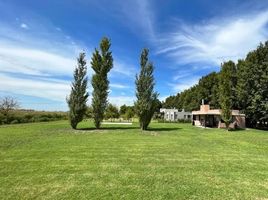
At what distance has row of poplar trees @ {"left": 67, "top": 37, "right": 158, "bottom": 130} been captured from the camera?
1001 inches

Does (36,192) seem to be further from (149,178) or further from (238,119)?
(238,119)

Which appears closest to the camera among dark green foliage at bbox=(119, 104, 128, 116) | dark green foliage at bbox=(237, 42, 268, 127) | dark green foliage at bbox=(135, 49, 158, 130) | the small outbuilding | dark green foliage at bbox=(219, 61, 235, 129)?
dark green foliage at bbox=(135, 49, 158, 130)

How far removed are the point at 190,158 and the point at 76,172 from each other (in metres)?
4.88

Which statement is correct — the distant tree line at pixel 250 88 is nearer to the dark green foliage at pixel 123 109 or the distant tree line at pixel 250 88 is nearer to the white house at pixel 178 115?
the white house at pixel 178 115

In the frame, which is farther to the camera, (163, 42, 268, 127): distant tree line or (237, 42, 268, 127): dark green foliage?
(237, 42, 268, 127): dark green foliage

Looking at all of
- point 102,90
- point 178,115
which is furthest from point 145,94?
point 178,115

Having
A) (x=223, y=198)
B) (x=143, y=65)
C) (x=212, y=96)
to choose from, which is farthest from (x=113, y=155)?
(x=212, y=96)

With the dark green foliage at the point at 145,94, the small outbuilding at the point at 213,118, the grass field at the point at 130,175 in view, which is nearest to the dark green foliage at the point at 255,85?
the small outbuilding at the point at 213,118

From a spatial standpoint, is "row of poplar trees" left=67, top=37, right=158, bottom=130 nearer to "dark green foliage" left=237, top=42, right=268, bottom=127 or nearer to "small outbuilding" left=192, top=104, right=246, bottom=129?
"small outbuilding" left=192, top=104, right=246, bottom=129

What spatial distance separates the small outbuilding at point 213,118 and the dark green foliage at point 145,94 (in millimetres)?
11760

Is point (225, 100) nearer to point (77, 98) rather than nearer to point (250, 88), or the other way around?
point (250, 88)

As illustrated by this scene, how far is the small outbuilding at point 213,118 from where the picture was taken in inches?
1328

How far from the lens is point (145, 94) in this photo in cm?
2542

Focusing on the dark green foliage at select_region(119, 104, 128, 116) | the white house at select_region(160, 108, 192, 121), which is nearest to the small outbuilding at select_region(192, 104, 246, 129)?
the white house at select_region(160, 108, 192, 121)
